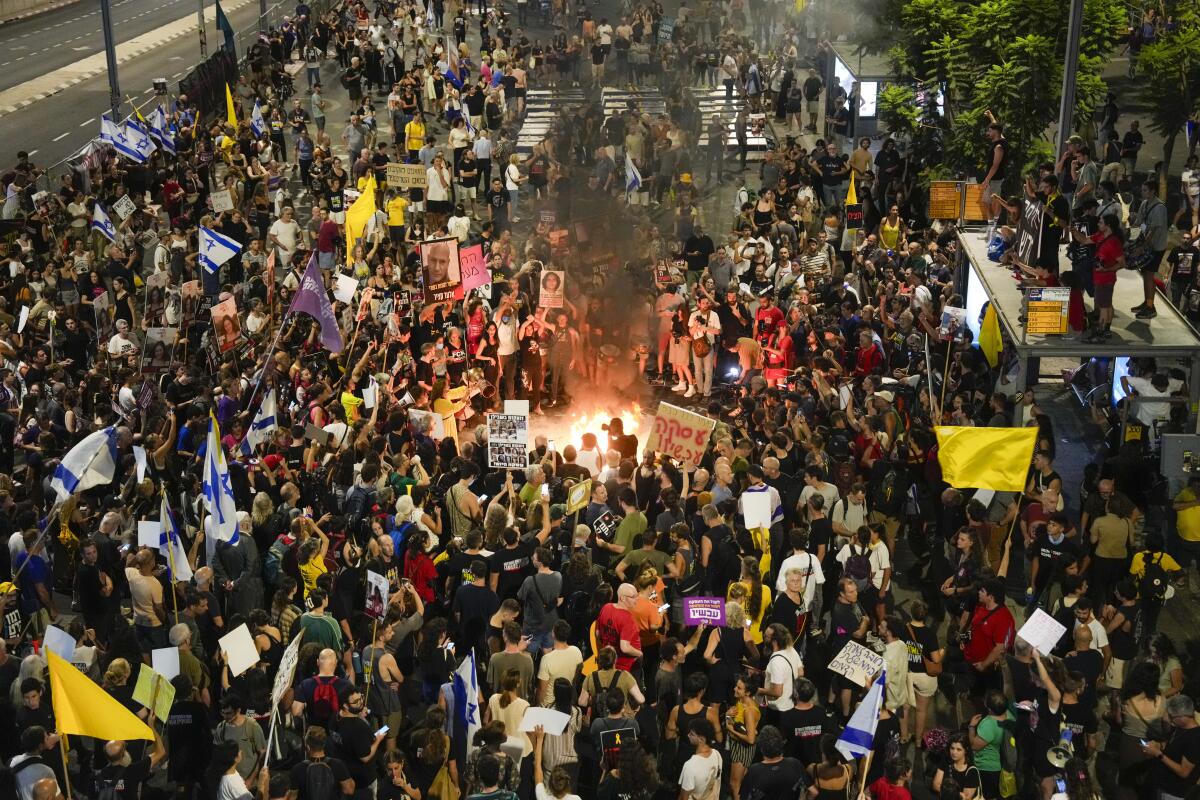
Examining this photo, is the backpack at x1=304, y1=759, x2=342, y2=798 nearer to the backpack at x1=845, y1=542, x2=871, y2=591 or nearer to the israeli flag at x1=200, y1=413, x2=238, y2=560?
the israeli flag at x1=200, y1=413, x2=238, y2=560

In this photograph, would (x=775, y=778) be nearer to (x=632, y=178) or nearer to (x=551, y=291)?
(x=551, y=291)

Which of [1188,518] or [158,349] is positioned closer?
[1188,518]

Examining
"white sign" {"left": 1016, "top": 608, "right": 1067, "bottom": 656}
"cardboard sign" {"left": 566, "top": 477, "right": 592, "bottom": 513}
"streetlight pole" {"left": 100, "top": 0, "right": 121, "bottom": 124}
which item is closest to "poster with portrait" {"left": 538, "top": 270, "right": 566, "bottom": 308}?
"cardboard sign" {"left": 566, "top": 477, "right": 592, "bottom": 513}

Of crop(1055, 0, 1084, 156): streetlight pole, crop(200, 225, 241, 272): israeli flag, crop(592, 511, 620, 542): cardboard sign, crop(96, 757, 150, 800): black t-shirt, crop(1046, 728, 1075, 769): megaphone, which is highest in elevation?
crop(1055, 0, 1084, 156): streetlight pole

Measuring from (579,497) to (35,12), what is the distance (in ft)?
167

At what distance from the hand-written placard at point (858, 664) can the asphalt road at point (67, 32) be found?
131 feet

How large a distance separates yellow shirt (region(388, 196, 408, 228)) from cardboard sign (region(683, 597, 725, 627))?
47.5 ft

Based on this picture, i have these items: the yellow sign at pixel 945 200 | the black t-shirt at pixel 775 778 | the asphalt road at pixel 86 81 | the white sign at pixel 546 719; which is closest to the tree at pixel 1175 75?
the yellow sign at pixel 945 200

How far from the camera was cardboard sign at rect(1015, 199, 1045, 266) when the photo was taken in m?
17.2

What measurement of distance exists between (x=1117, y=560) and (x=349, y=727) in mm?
6962

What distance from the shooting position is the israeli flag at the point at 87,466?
1464cm

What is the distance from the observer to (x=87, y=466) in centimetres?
1484

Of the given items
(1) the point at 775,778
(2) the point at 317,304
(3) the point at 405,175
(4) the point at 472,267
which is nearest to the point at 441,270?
(4) the point at 472,267

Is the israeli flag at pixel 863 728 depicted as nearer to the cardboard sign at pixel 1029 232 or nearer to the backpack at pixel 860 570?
the backpack at pixel 860 570
